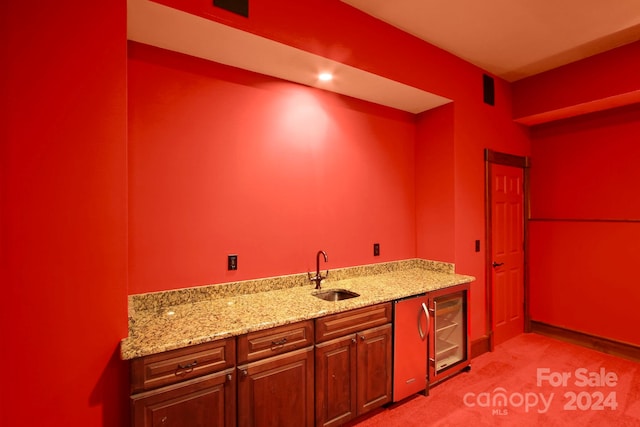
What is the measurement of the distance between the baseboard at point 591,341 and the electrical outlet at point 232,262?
3.79m

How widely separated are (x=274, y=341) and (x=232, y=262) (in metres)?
0.73

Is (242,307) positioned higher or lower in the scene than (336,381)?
higher

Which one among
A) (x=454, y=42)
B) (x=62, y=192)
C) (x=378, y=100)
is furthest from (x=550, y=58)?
(x=62, y=192)

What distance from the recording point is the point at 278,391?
1790 millimetres

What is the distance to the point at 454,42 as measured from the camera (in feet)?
9.20

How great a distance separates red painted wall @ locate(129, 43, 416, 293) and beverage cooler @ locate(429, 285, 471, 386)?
708 millimetres

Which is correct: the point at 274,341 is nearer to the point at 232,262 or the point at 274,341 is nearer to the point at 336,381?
the point at 336,381

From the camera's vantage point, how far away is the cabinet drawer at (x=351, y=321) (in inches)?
77.5

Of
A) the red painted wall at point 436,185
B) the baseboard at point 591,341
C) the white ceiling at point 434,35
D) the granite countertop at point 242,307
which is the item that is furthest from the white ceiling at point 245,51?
the baseboard at point 591,341

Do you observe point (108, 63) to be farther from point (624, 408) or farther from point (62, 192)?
point (624, 408)

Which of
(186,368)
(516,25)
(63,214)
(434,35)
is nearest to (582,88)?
(516,25)

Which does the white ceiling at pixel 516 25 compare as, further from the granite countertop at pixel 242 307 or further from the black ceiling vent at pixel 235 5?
the granite countertop at pixel 242 307

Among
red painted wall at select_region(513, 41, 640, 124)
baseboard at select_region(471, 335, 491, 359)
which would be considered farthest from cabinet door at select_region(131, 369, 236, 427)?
red painted wall at select_region(513, 41, 640, 124)

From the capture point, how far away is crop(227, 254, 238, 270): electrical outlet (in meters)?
2.27
